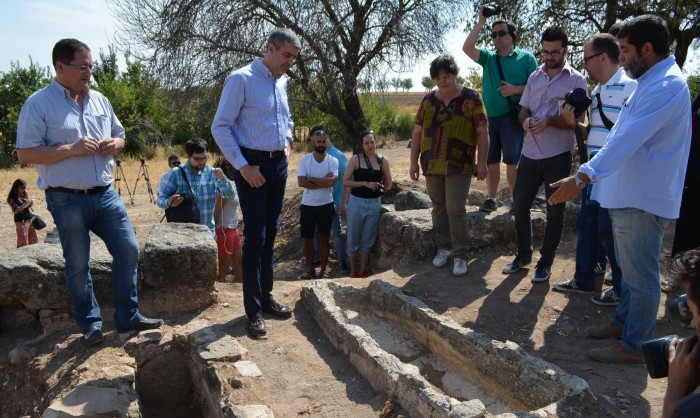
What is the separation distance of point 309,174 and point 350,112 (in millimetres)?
5685

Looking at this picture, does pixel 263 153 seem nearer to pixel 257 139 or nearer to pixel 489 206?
pixel 257 139

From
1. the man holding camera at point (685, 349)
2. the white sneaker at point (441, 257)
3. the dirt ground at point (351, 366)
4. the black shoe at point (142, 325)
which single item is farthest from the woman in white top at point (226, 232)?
the man holding camera at point (685, 349)

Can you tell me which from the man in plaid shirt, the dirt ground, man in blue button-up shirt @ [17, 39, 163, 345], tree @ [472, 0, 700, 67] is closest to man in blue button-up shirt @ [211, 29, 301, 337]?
the dirt ground

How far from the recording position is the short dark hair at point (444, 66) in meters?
5.24

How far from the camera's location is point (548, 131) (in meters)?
4.98

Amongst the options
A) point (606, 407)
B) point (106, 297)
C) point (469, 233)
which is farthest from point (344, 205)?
point (606, 407)

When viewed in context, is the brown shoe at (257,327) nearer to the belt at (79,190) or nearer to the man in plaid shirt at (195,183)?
the belt at (79,190)

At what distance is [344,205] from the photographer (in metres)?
7.76

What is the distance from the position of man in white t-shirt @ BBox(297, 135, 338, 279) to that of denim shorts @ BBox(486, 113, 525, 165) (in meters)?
1.94

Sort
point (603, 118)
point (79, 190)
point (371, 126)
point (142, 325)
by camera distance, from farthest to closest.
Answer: point (371, 126), point (603, 118), point (142, 325), point (79, 190)

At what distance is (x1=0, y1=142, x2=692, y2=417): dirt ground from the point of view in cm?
351

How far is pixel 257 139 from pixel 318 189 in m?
3.00

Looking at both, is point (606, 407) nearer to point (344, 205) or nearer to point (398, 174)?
point (344, 205)

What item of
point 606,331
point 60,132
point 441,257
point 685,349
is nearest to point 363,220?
point 441,257
